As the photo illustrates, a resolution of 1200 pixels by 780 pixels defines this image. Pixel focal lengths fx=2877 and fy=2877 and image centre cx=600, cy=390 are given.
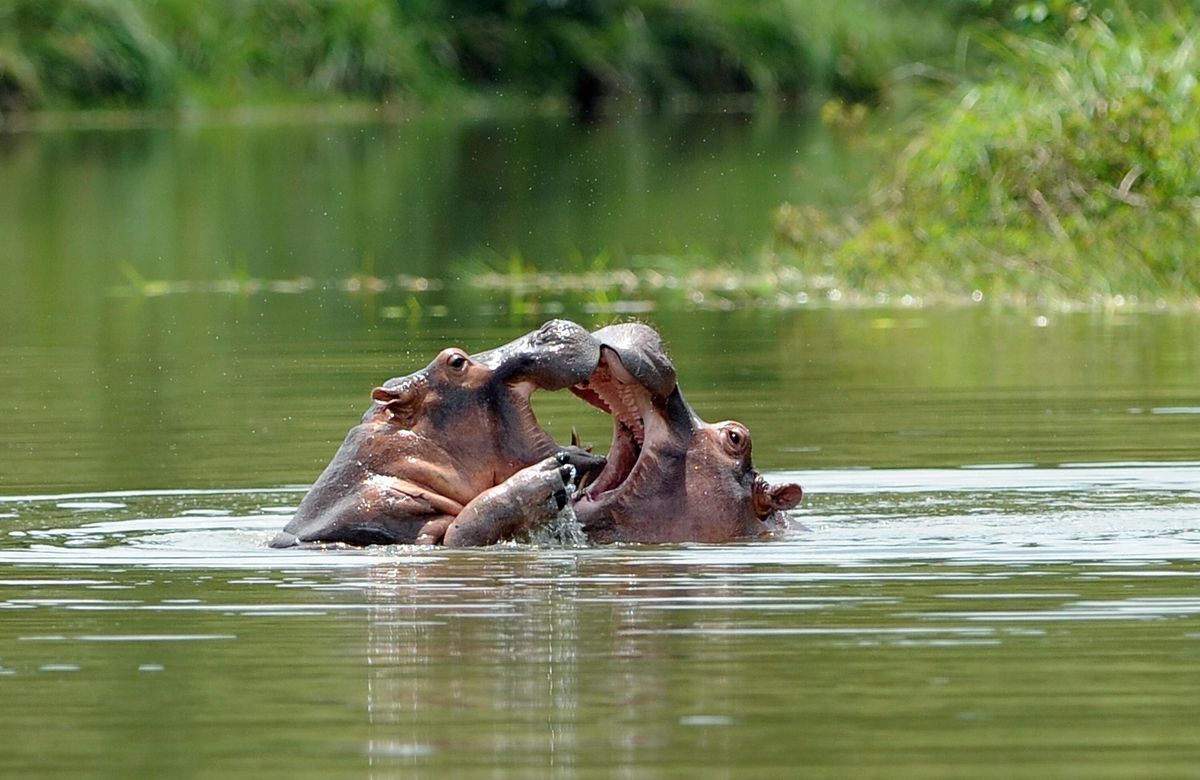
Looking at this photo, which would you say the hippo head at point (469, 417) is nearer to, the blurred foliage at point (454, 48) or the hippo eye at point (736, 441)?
the hippo eye at point (736, 441)

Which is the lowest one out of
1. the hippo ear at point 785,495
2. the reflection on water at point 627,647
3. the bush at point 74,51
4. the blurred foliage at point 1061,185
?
the reflection on water at point 627,647

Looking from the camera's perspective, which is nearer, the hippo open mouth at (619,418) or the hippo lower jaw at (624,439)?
the hippo open mouth at (619,418)

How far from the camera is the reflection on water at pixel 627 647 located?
5176 mm

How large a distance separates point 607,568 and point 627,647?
122 centimetres

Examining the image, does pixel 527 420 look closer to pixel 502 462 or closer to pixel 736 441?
pixel 502 462

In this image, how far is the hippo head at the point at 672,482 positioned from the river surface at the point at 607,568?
16 centimetres

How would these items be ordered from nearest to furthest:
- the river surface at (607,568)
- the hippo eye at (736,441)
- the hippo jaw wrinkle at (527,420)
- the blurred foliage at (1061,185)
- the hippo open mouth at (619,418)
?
1. the river surface at (607,568)
2. the hippo open mouth at (619,418)
3. the hippo jaw wrinkle at (527,420)
4. the hippo eye at (736,441)
5. the blurred foliage at (1061,185)

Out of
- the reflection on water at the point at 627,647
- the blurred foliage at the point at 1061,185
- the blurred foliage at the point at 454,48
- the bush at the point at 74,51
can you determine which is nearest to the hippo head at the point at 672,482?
the reflection on water at the point at 627,647

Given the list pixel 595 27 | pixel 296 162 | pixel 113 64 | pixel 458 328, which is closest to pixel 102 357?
pixel 458 328

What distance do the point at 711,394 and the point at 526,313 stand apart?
12.6 feet

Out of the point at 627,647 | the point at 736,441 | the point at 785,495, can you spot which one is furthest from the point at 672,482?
the point at 627,647

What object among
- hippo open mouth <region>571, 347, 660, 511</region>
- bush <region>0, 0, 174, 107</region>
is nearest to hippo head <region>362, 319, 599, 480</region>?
hippo open mouth <region>571, 347, 660, 511</region>

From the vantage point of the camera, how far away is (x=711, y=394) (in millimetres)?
11758

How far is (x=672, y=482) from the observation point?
7789 mm
